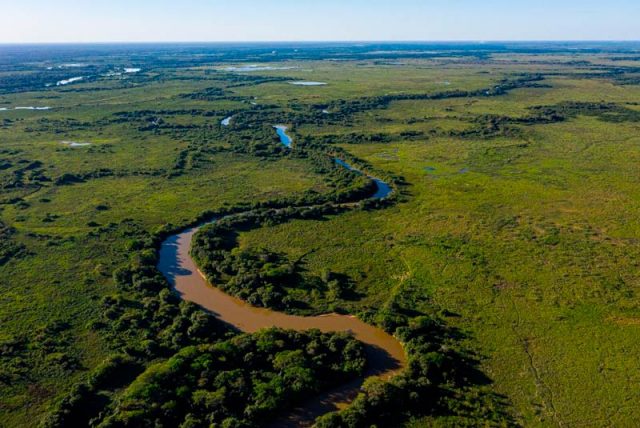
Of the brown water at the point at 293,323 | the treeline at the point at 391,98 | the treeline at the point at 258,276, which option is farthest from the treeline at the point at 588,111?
the brown water at the point at 293,323

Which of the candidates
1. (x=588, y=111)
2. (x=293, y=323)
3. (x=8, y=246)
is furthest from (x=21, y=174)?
(x=588, y=111)

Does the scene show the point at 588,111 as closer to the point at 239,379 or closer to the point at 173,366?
the point at 239,379

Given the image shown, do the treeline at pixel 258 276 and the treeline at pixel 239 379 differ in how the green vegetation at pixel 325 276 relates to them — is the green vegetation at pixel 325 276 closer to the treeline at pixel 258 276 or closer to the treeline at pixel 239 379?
the treeline at pixel 239 379

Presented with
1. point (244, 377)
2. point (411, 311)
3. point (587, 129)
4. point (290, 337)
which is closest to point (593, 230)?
→ point (411, 311)

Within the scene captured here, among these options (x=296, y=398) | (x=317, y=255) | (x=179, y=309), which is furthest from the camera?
(x=317, y=255)

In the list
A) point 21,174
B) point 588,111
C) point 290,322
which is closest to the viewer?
point 290,322

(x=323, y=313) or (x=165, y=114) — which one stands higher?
(x=165, y=114)

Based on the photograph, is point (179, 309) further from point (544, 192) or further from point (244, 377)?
point (544, 192)
